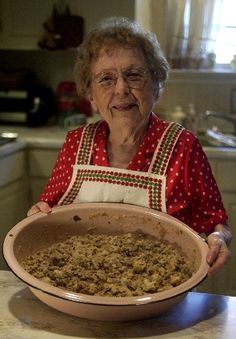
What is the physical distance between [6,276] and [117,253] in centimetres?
24

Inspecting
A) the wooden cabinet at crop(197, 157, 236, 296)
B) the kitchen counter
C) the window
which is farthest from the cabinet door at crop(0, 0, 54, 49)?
the wooden cabinet at crop(197, 157, 236, 296)

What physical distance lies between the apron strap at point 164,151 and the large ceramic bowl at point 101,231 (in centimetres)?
20

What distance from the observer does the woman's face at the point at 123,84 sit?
130 cm

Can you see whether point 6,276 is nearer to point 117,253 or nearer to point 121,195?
point 117,253

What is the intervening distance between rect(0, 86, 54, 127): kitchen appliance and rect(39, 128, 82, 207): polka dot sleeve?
1344mm

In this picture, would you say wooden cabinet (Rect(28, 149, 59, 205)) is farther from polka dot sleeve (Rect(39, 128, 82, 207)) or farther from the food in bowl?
the food in bowl

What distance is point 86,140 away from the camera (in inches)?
56.5

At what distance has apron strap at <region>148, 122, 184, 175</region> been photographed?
1.32 m

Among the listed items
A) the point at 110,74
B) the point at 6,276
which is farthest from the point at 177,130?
the point at 6,276

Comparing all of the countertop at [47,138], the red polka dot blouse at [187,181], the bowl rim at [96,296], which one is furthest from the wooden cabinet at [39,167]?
the bowl rim at [96,296]

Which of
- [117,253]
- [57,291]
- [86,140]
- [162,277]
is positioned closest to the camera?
[57,291]

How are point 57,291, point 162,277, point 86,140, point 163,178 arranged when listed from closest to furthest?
1. point 57,291
2. point 162,277
3. point 163,178
4. point 86,140

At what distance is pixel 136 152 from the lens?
137 centimetres

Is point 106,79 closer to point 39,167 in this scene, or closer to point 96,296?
point 96,296
